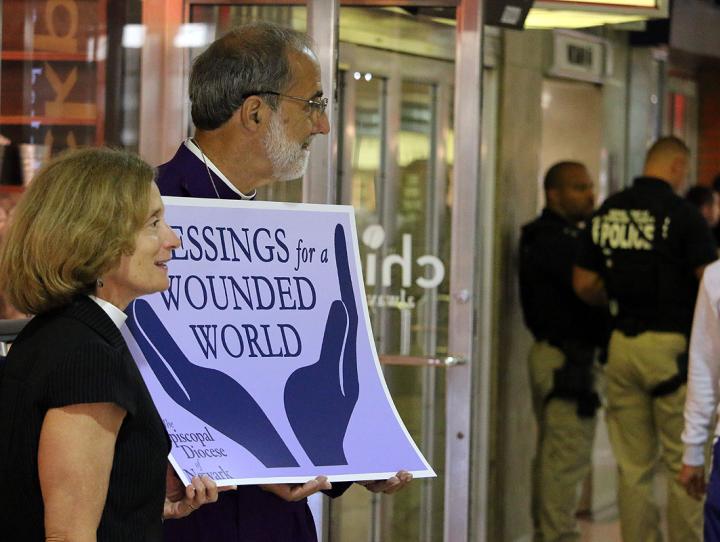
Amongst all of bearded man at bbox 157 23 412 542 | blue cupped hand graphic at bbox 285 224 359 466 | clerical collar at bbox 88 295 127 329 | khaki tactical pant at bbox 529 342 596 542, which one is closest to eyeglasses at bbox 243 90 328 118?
bearded man at bbox 157 23 412 542

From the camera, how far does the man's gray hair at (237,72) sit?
2.38 m

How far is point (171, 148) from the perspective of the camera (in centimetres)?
376

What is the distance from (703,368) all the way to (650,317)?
180 cm

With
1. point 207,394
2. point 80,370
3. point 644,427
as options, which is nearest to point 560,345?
point 644,427

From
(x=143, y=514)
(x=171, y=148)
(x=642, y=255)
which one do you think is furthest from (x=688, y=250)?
(x=143, y=514)

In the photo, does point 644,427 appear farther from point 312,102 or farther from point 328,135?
point 312,102

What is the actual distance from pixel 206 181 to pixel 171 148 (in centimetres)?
145

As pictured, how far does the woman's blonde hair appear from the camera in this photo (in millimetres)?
1700

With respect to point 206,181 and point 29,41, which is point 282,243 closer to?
point 206,181

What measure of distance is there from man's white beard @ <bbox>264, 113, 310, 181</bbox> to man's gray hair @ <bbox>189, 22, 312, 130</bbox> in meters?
0.05

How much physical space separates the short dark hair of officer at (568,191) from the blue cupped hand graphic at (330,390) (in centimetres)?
398

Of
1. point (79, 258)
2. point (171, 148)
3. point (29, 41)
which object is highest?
point (29, 41)

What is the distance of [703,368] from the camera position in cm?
371

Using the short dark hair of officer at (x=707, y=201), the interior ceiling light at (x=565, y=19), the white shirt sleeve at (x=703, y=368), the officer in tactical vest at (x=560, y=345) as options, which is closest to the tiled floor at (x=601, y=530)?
the officer in tactical vest at (x=560, y=345)
